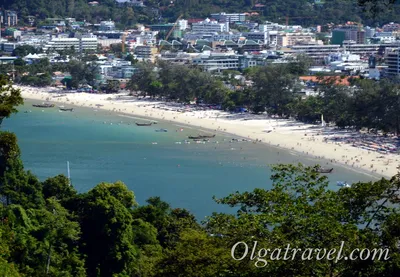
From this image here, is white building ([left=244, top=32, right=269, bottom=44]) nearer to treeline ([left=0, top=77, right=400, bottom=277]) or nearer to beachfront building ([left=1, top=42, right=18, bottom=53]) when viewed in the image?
beachfront building ([left=1, top=42, right=18, bottom=53])

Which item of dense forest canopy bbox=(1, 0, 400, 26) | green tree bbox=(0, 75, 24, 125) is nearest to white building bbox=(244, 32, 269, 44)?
dense forest canopy bbox=(1, 0, 400, 26)

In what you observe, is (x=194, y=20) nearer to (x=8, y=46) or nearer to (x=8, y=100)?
(x=8, y=46)

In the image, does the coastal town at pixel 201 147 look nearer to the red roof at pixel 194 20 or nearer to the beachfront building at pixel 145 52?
the beachfront building at pixel 145 52

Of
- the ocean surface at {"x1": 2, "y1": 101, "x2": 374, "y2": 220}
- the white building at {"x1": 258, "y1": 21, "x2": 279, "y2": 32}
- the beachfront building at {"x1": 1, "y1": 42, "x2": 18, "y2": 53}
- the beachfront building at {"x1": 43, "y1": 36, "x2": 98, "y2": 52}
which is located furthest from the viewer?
the white building at {"x1": 258, "y1": 21, "x2": 279, "y2": 32}

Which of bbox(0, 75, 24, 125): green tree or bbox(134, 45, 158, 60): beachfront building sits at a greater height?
bbox(0, 75, 24, 125): green tree

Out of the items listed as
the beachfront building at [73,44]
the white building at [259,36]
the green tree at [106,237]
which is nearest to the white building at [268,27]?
the white building at [259,36]

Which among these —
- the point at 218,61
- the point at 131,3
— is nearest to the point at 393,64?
the point at 218,61
